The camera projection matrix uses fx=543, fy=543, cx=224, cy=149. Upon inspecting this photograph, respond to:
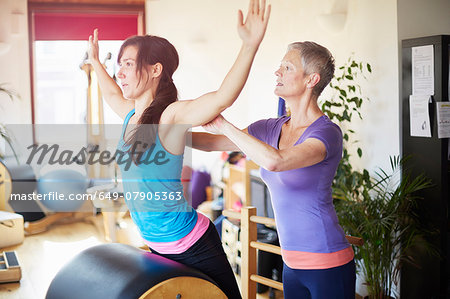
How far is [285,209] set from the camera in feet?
5.57

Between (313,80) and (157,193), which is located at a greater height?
(313,80)

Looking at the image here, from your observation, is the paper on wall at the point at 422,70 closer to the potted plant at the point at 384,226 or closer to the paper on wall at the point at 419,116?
the paper on wall at the point at 419,116

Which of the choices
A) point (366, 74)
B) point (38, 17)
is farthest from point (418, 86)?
point (38, 17)

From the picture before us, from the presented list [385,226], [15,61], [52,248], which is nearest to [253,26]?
[385,226]

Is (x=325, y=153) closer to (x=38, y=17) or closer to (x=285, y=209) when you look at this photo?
(x=285, y=209)

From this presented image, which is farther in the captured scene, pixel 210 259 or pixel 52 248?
pixel 52 248

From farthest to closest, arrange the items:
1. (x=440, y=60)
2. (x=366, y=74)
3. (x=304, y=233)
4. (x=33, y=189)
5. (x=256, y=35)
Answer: (x=33, y=189)
(x=366, y=74)
(x=440, y=60)
(x=304, y=233)
(x=256, y=35)

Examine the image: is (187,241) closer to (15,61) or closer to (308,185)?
(308,185)

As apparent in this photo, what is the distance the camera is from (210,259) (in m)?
1.79

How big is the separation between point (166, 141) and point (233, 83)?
10.9 inches

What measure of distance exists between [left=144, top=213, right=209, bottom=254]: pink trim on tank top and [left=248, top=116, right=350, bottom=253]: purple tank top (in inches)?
10.1

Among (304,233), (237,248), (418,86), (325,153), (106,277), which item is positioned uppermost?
(418,86)

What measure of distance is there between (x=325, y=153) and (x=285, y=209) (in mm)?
226

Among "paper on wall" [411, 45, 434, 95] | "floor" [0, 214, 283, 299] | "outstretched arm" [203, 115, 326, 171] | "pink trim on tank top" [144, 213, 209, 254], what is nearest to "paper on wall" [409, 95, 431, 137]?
"paper on wall" [411, 45, 434, 95]
